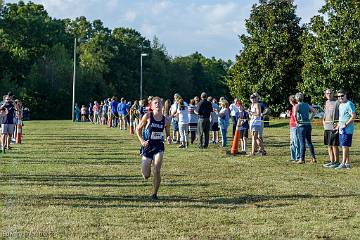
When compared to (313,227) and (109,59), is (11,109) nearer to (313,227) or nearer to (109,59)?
(313,227)

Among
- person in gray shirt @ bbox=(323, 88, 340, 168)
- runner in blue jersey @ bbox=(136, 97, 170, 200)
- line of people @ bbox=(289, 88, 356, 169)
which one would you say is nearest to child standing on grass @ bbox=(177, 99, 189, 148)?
line of people @ bbox=(289, 88, 356, 169)

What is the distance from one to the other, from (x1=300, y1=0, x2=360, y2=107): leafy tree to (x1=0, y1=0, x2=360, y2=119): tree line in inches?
2.6

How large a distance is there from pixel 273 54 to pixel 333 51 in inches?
262

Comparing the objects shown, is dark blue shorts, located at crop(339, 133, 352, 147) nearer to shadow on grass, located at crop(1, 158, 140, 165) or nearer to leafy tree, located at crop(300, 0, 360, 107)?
shadow on grass, located at crop(1, 158, 140, 165)

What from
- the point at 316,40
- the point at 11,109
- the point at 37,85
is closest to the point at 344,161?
the point at 11,109

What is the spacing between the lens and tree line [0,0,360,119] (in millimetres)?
42562

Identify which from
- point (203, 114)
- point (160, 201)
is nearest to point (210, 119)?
point (203, 114)

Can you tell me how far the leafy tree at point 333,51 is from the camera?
4122cm

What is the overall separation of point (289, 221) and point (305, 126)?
8.38m

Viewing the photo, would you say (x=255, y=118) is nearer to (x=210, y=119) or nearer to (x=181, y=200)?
(x=210, y=119)

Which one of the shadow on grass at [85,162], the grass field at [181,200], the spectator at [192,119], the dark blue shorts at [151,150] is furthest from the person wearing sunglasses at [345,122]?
the spectator at [192,119]

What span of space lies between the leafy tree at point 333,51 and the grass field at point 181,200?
24.4 metres

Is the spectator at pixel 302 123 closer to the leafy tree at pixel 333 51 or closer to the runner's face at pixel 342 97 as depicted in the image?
the runner's face at pixel 342 97

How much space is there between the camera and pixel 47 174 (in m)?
14.6
